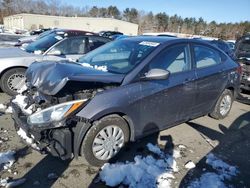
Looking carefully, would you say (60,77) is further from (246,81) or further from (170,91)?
(246,81)

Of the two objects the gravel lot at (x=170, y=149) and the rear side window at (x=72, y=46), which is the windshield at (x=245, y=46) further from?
the rear side window at (x=72, y=46)

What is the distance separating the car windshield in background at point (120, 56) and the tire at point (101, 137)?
2.36 feet

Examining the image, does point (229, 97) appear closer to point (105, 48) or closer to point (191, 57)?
point (191, 57)

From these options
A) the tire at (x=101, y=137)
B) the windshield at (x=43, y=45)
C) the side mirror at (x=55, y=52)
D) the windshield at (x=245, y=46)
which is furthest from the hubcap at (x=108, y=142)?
the windshield at (x=245, y=46)

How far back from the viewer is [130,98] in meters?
3.71

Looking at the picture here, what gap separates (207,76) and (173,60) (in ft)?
2.99

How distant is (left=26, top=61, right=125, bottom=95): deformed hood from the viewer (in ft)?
→ 11.2

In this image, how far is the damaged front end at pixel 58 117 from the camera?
3.26 m

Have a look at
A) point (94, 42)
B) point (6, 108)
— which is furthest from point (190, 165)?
point (94, 42)

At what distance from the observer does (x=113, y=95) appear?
11.7ft

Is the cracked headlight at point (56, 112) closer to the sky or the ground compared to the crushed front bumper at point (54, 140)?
closer to the sky

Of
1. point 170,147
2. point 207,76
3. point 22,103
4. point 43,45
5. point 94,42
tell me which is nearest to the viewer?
point 22,103

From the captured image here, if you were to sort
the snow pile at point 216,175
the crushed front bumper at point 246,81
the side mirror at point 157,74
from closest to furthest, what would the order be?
the snow pile at point 216,175, the side mirror at point 157,74, the crushed front bumper at point 246,81

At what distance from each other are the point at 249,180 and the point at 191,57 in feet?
6.75
